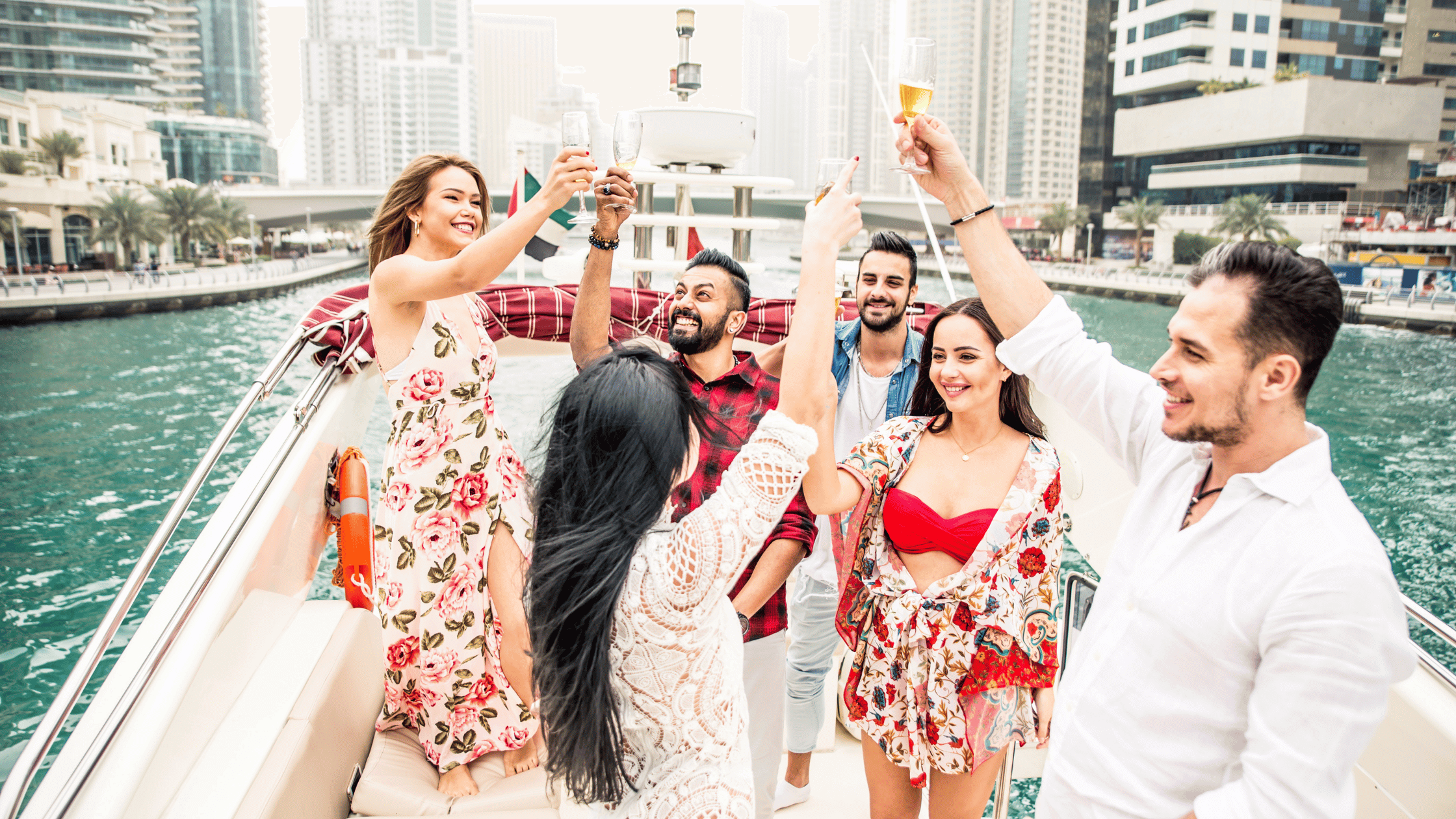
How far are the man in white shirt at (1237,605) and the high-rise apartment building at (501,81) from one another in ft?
214

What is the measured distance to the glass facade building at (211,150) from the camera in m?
56.5

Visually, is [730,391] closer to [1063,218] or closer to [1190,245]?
[1190,245]

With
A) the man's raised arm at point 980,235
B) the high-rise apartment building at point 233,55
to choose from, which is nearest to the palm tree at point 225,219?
the man's raised arm at point 980,235

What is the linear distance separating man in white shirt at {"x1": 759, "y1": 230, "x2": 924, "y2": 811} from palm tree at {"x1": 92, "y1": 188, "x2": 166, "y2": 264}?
39.9m

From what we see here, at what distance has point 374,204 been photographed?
21.5m

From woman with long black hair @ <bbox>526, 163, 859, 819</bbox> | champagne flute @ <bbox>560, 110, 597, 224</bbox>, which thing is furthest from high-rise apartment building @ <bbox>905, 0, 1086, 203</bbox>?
woman with long black hair @ <bbox>526, 163, 859, 819</bbox>

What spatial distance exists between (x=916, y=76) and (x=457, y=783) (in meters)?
1.77

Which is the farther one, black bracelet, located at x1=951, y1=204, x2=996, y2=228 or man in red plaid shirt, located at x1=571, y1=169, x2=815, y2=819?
man in red plaid shirt, located at x1=571, y1=169, x2=815, y2=819

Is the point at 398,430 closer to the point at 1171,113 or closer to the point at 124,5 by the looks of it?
the point at 1171,113

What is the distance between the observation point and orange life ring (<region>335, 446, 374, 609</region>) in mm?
2307

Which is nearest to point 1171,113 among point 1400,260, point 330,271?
point 1400,260

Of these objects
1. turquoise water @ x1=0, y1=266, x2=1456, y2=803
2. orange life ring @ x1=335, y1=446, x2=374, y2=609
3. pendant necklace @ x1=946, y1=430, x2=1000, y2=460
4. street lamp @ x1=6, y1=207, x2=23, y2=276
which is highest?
street lamp @ x1=6, y1=207, x2=23, y2=276

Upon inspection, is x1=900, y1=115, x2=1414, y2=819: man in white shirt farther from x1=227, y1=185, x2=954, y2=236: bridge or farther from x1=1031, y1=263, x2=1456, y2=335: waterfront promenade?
x1=1031, y1=263, x2=1456, y2=335: waterfront promenade

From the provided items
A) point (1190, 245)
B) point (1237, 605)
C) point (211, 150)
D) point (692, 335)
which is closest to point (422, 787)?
point (692, 335)
